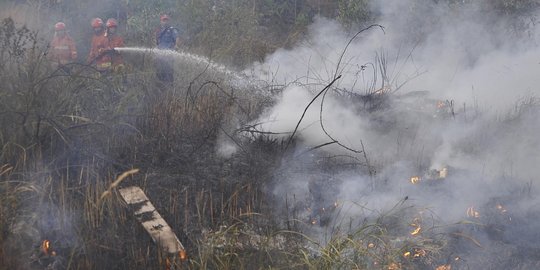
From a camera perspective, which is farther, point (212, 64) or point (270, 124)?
point (212, 64)

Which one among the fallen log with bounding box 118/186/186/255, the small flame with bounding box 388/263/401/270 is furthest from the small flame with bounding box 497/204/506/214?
the fallen log with bounding box 118/186/186/255

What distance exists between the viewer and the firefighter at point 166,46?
8180 millimetres

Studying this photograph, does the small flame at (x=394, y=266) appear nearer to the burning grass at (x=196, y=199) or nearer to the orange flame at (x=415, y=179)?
the burning grass at (x=196, y=199)

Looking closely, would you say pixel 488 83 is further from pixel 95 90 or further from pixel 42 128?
pixel 42 128

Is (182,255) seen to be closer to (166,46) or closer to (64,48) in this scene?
(166,46)

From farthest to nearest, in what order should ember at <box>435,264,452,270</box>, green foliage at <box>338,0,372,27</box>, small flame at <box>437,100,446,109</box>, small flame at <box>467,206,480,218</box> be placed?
1. green foliage at <box>338,0,372,27</box>
2. small flame at <box>437,100,446,109</box>
3. small flame at <box>467,206,480,218</box>
4. ember at <box>435,264,452,270</box>

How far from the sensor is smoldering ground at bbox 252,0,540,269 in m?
5.06

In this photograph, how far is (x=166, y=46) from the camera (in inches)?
379

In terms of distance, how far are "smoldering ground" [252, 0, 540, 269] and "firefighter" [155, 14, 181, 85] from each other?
1427 mm

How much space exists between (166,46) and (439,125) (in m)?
4.91

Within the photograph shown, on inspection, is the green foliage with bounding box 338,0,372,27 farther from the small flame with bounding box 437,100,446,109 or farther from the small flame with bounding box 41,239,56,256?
the small flame with bounding box 41,239,56,256

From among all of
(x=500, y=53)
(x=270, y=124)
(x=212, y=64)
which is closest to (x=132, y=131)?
(x=270, y=124)

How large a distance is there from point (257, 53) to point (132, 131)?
4.25 m

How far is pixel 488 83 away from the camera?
307 inches
